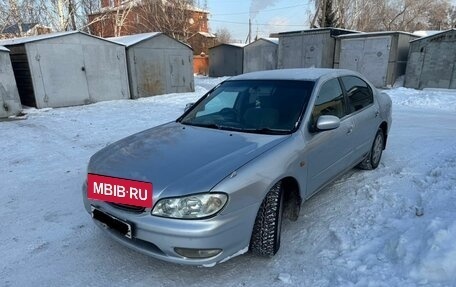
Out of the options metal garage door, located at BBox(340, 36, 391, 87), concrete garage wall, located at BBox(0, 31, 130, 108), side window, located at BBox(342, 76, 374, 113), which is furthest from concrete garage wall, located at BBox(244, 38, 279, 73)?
side window, located at BBox(342, 76, 374, 113)

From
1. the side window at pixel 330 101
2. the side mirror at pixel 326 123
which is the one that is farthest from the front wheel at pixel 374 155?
the side mirror at pixel 326 123

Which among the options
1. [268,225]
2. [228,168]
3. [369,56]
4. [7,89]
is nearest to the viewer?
[228,168]

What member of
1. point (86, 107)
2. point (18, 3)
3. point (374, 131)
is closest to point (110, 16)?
point (18, 3)

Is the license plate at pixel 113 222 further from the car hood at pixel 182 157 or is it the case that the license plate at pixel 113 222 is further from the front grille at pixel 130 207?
the car hood at pixel 182 157

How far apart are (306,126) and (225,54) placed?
2412 cm

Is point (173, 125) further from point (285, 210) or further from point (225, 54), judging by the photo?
point (225, 54)

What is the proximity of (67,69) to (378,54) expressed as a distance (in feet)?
45.2

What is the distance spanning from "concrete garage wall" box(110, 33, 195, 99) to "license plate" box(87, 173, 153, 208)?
11837mm

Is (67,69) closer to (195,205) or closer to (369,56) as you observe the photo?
(195,205)

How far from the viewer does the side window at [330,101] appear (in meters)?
3.27

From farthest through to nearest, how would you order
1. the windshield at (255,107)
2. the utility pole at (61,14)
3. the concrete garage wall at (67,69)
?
the utility pole at (61,14) → the concrete garage wall at (67,69) → the windshield at (255,107)

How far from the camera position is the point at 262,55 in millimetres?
22578

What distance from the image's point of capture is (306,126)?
303 cm

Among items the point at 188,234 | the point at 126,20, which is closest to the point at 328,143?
the point at 188,234
